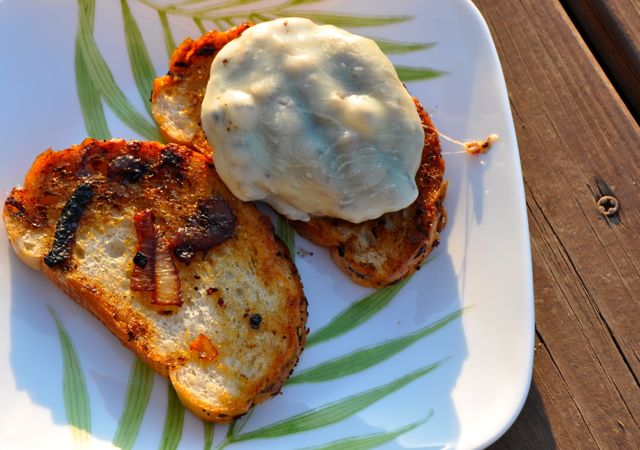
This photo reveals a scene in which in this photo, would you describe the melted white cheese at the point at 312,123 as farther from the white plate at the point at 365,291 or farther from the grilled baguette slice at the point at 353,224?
the white plate at the point at 365,291

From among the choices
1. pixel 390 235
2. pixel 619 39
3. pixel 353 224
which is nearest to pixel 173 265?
pixel 353 224

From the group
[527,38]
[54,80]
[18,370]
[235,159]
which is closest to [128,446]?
[18,370]

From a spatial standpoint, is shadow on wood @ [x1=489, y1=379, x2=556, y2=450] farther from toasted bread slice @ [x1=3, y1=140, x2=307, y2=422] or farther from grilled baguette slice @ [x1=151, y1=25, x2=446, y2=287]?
toasted bread slice @ [x1=3, y1=140, x2=307, y2=422]

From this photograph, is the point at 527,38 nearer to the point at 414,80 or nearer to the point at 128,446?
the point at 414,80

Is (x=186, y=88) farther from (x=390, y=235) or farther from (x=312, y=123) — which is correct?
(x=390, y=235)

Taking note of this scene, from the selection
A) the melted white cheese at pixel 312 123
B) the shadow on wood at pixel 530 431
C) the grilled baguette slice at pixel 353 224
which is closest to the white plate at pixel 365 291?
the grilled baguette slice at pixel 353 224

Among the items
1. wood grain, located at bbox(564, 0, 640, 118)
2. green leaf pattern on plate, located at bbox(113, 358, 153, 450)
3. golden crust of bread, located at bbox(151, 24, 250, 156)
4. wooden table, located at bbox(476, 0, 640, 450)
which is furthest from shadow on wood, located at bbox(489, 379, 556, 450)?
golden crust of bread, located at bbox(151, 24, 250, 156)
